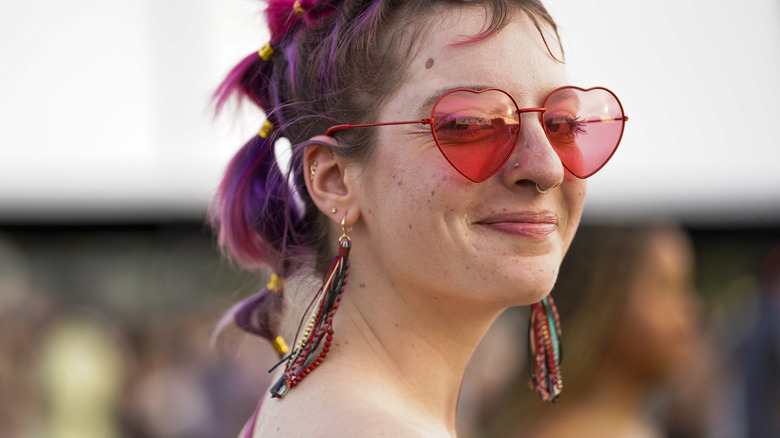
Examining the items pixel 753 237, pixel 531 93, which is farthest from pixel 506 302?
pixel 753 237

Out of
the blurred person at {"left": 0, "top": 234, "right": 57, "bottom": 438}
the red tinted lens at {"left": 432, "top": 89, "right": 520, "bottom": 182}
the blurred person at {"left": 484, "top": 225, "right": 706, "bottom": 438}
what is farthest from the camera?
the blurred person at {"left": 0, "top": 234, "right": 57, "bottom": 438}

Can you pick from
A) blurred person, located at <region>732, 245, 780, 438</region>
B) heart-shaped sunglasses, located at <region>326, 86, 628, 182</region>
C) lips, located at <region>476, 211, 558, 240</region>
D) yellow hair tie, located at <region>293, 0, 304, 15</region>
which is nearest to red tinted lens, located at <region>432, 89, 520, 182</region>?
heart-shaped sunglasses, located at <region>326, 86, 628, 182</region>

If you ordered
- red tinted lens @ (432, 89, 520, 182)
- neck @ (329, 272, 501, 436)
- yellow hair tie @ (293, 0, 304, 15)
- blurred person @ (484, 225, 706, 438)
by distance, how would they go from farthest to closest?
blurred person @ (484, 225, 706, 438), yellow hair tie @ (293, 0, 304, 15), neck @ (329, 272, 501, 436), red tinted lens @ (432, 89, 520, 182)

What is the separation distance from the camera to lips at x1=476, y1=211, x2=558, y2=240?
190cm

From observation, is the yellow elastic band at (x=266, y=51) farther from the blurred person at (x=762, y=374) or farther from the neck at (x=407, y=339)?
the blurred person at (x=762, y=374)

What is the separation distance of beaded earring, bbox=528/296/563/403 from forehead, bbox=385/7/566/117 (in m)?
0.75

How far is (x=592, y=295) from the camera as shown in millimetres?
3623

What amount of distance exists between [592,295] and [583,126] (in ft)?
5.75

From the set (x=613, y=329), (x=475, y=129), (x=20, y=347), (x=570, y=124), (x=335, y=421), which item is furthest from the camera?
(x=20, y=347)

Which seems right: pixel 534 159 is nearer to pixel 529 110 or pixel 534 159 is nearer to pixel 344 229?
pixel 529 110

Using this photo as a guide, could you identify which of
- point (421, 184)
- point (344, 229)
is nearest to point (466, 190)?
point (421, 184)

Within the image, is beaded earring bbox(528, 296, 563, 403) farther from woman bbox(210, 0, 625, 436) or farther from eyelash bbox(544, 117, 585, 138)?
eyelash bbox(544, 117, 585, 138)

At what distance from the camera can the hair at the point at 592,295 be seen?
3605 mm

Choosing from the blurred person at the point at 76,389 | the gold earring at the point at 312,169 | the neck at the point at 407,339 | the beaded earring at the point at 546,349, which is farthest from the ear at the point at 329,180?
the blurred person at the point at 76,389
